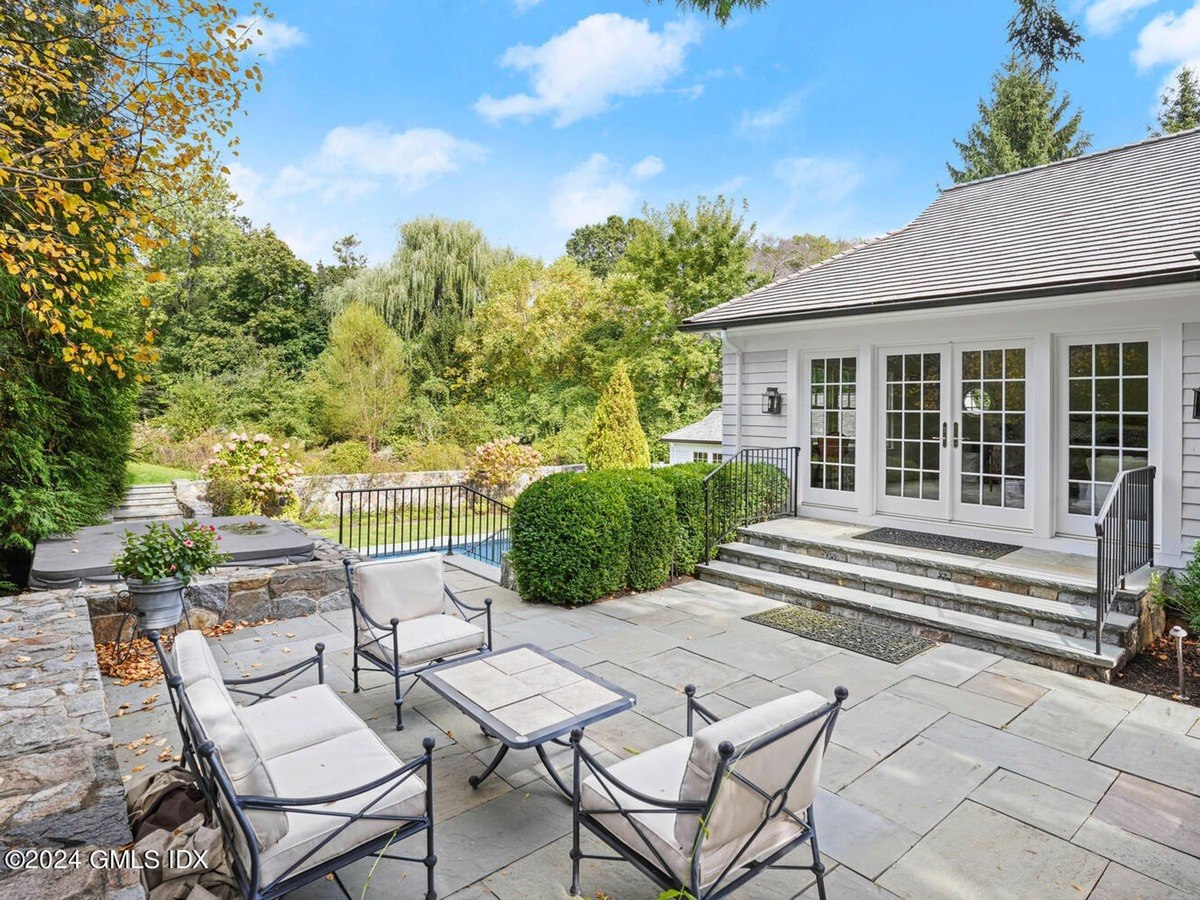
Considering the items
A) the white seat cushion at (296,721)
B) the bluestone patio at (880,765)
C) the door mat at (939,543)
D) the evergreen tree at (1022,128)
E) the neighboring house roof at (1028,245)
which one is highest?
the evergreen tree at (1022,128)

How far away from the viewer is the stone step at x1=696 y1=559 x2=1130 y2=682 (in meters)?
4.64

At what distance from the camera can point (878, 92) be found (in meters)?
19.1

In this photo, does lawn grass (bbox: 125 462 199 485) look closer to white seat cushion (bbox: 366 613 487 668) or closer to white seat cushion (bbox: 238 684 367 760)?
white seat cushion (bbox: 366 613 487 668)

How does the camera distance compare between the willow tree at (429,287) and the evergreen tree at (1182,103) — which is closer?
the willow tree at (429,287)

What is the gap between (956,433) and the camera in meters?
7.26

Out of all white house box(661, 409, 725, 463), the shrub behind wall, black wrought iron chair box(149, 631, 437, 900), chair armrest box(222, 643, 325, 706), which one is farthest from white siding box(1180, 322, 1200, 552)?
white house box(661, 409, 725, 463)

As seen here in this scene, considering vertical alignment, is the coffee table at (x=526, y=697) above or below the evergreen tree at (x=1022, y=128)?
below

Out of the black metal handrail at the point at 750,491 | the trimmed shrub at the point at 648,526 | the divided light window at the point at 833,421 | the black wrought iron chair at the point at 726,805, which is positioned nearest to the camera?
the black wrought iron chair at the point at 726,805

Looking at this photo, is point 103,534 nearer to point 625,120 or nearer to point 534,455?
point 534,455

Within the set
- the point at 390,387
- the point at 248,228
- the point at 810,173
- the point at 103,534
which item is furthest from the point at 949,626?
the point at 248,228

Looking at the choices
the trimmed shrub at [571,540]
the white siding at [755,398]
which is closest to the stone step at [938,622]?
the trimmed shrub at [571,540]

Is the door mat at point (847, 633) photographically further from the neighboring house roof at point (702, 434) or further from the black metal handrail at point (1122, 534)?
the neighboring house roof at point (702, 434)

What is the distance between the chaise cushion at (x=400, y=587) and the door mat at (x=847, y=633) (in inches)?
112

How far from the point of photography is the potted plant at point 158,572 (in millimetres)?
4750
